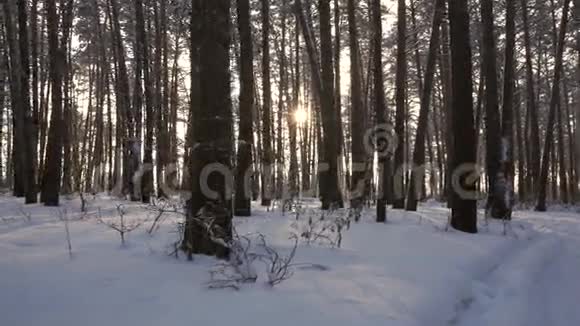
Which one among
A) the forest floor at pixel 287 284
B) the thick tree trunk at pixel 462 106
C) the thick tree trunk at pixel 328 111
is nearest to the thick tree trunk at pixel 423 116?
the thick tree trunk at pixel 328 111

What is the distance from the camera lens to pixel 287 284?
3605 millimetres

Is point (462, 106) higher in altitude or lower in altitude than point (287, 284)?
higher

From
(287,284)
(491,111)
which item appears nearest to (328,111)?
(491,111)

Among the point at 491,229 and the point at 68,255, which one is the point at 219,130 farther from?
the point at 491,229

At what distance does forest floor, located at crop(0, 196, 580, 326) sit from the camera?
2928mm

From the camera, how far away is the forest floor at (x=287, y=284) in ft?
9.61

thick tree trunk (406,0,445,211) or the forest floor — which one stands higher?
thick tree trunk (406,0,445,211)

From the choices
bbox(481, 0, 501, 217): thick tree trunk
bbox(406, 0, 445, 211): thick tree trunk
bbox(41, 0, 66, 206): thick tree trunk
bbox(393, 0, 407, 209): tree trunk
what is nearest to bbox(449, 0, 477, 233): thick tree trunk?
bbox(481, 0, 501, 217): thick tree trunk

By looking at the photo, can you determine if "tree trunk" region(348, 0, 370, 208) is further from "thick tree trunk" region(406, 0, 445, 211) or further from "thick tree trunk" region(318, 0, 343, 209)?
"thick tree trunk" region(406, 0, 445, 211)

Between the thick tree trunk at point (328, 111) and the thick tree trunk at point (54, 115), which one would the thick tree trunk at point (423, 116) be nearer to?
the thick tree trunk at point (328, 111)

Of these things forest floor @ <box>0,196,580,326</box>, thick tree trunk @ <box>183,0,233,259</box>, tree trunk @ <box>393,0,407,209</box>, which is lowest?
forest floor @ <box>0,196,580,326</box>

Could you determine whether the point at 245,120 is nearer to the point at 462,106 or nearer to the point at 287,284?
the point at 462,106

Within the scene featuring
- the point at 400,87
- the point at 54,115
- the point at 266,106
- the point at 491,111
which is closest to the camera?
the point at 54,115

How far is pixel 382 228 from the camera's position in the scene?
7086 millimetres
